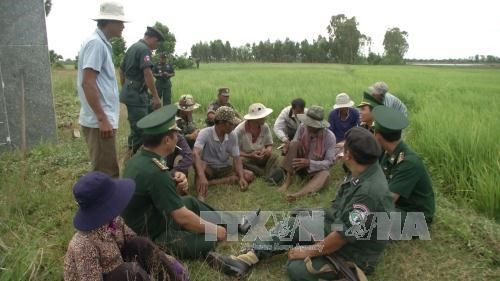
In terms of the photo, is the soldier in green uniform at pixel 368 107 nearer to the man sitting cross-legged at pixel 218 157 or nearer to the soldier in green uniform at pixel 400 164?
the soldier in green uniform at pixel 400 164

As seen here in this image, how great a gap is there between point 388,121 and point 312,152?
1644 mm

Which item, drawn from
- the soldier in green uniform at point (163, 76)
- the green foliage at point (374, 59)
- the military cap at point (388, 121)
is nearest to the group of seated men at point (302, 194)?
the military cap at point (388, 121)

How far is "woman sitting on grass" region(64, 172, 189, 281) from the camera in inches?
78.4

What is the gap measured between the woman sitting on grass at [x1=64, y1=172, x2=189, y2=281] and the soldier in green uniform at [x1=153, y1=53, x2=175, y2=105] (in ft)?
16.6

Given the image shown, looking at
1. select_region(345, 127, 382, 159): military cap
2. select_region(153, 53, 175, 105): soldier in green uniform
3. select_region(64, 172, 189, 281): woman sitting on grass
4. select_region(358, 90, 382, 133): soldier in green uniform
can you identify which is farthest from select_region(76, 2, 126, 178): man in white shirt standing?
select_region(153, 53, 175, 105): soldier in green uniform

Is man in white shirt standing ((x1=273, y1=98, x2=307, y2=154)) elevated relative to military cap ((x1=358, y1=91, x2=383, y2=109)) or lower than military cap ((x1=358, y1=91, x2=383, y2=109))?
lower

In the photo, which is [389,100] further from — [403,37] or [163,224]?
[403,37]

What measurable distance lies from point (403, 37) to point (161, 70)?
55.7 m

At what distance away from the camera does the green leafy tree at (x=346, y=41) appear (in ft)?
157

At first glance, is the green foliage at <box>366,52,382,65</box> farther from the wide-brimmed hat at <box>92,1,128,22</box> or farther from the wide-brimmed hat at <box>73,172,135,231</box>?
the wide-brimmed hat at <box>73,172,135,231</box>

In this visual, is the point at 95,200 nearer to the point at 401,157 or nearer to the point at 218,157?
the point at 401,157

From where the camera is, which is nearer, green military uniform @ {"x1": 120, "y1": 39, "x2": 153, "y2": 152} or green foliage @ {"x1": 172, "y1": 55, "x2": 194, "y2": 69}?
green military uniform @ {"x1": 120, "y1": 39, "x2": 153, "y2": 152}

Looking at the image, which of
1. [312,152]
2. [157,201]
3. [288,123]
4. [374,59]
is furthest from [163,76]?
[374,59]

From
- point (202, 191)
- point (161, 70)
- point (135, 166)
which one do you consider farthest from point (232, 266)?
point (161, 70)
